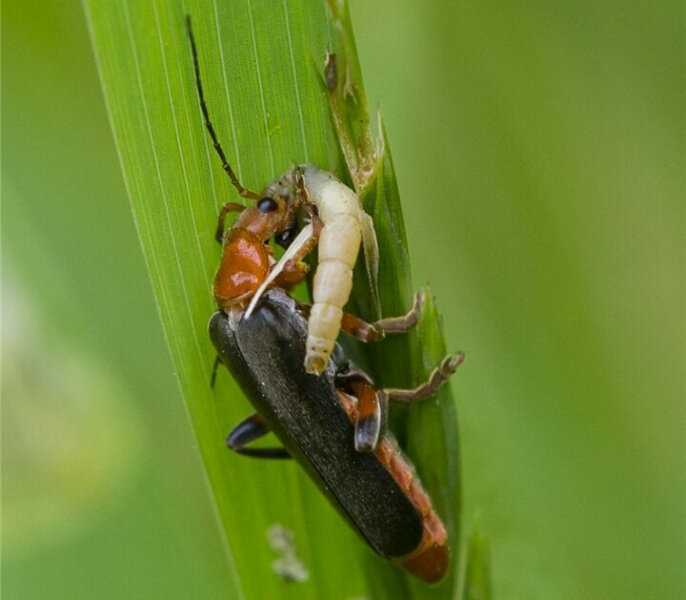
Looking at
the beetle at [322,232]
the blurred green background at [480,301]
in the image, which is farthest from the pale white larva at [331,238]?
the blurred green background at [480,301]

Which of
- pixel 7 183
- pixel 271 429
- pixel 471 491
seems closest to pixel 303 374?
pixel 271 429

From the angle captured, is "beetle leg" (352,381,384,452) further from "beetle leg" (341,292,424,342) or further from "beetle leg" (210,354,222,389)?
"beetle leg" (210,354,222,389)

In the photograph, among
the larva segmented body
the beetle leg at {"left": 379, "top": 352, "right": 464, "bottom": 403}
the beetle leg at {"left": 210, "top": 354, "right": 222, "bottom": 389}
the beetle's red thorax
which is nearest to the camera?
Result: the beetle leg at {"left": 379, "top": 352, "right": 464, "bottom": 403}

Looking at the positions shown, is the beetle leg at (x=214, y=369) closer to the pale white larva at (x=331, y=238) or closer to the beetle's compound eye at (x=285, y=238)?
the pale white larva at (x=331, y=238)

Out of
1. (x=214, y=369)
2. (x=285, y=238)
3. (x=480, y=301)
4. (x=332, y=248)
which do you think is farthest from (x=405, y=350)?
(x=480, y=301)

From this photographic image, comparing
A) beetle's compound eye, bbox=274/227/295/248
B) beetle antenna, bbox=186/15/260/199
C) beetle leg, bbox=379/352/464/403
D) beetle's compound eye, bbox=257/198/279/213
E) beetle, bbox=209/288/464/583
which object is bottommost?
beetle, bbox=209/288/464/583

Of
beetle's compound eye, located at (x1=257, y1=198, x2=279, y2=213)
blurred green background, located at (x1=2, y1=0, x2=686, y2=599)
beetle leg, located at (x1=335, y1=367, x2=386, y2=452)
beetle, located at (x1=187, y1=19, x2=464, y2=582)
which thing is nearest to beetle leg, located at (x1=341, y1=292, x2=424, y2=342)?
beetle, located at (x1=187, y1=19, x2=464, y2=582)

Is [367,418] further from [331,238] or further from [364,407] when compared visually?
[331,238]
